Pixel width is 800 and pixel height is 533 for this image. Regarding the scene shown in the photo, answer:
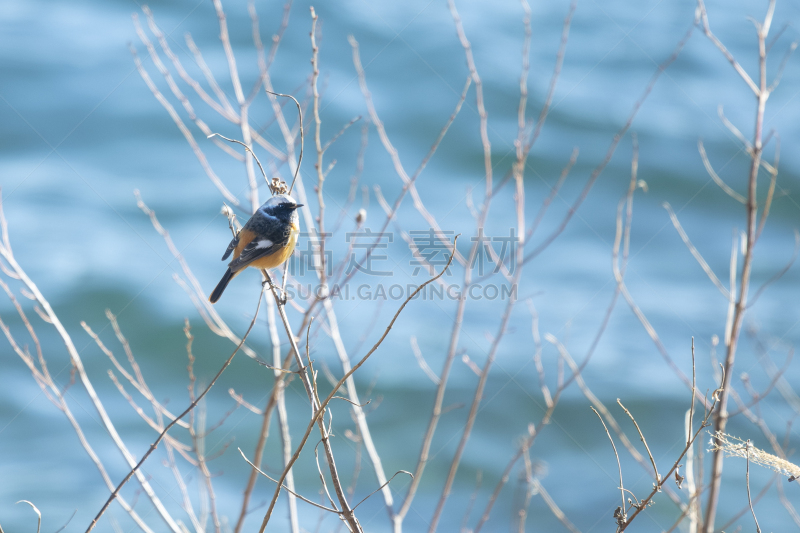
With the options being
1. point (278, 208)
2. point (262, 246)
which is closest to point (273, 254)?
point (262, 246)

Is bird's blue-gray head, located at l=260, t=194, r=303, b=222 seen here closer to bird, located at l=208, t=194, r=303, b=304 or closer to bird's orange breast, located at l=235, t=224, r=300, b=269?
bird, located at l=208, t=194, r=303, b=304

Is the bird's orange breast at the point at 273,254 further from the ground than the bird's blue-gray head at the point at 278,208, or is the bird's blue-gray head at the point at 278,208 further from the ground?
the bird's blue-gray head at the point at 278,208

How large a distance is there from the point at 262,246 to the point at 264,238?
0.06 metres

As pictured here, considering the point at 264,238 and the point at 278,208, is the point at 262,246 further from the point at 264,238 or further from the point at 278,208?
the point at 278,208

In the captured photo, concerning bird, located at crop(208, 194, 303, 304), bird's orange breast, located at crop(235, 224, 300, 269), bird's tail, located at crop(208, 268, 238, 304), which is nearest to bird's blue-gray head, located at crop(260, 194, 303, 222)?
bird, located at crop(208, 194, 303, 304)

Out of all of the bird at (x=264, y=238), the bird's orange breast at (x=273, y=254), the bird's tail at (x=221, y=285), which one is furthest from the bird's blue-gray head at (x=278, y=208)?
the bird's tail at (x=221, y=285)

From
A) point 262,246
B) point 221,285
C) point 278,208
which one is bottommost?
point 221,285

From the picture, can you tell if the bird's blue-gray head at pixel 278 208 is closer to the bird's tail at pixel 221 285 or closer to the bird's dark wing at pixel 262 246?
the bird's dark wing at pixel 262 246

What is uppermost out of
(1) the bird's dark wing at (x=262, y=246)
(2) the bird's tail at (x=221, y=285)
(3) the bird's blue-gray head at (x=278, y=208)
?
(3) the bird's blue-gray head at (x=278, y=208)

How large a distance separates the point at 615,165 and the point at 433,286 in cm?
Answer: 532

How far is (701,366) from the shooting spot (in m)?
8.74

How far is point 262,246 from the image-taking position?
14.0ft

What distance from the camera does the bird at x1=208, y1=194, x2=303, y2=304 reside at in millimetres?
4238

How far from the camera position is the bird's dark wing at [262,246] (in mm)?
4254
